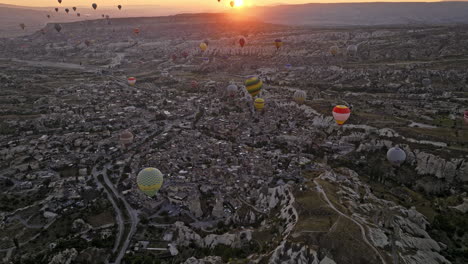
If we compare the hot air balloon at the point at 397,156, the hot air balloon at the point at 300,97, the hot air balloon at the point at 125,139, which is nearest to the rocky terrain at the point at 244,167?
the hot air balloon at the point at 300,97

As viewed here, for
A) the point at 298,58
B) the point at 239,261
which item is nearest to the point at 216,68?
the point at 298,58

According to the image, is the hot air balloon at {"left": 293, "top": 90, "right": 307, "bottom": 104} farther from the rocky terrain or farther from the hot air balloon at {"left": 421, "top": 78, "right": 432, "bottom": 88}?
the hot air balloon at {"left": 421, "top": 78, "right": 432, "bottom": 88}

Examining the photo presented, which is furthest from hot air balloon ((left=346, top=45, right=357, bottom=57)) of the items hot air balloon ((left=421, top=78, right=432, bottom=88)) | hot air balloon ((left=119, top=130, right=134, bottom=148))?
hot air balloon ((left=119, top=130, right=134, bottom=148))

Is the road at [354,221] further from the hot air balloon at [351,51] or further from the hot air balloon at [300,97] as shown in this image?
the hot air balloon at [351,51]

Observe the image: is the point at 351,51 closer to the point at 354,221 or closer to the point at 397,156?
the point at 397,156

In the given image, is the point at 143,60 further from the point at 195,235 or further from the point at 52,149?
the point at 195,235
